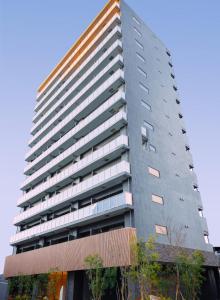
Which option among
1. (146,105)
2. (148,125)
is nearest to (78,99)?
(146,105)

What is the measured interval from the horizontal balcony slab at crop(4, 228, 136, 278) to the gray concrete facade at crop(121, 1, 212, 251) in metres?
2.59

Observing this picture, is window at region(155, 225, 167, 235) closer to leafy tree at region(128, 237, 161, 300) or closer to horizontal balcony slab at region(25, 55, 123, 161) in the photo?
leafy tree at region(128, 237, 161, 300)

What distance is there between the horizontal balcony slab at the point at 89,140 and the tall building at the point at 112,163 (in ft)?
0.48

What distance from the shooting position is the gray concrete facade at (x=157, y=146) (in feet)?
90.2

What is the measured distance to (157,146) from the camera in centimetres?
3359

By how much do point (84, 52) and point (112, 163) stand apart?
78.2 ft

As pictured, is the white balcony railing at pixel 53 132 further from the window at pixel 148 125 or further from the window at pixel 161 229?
the window at pixel 161 229

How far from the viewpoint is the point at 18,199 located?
4797 cm

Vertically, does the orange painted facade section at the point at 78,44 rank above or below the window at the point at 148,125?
above

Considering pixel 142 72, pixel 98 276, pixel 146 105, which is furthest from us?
pixel 142 72

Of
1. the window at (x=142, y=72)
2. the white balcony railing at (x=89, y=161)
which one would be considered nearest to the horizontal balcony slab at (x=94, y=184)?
the white balcony railing at (x=89, y=161)

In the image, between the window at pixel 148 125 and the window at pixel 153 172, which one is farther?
the window at pixel 148 125

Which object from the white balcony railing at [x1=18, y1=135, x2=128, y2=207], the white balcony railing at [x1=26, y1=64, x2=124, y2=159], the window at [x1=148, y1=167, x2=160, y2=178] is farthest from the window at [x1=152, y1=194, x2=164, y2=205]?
the white balcony railing at [x1=26, y1=64, x2=124, y2=159]

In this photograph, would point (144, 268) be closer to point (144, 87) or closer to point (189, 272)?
point (189, 272)
